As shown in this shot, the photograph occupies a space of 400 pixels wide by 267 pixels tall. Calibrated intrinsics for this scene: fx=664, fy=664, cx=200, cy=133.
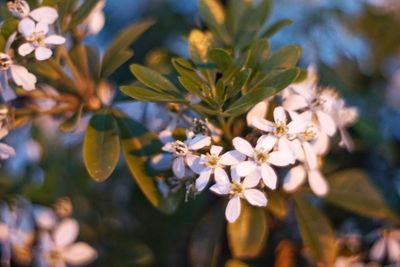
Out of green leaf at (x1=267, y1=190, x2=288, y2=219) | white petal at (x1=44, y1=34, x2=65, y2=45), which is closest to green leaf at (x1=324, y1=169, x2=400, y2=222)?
green leaf at (x1=267, y1=190, x2=288, y2=219)

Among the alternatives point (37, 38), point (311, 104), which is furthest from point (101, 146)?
point (311, 104)

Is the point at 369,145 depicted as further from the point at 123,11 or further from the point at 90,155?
the point at 123,11

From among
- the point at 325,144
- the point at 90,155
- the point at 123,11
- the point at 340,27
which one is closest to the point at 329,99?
the point at 325,144

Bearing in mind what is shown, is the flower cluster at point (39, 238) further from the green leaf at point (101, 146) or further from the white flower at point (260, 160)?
the white flower at point (260, 160)

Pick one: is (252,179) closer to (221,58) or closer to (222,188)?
(222,188)

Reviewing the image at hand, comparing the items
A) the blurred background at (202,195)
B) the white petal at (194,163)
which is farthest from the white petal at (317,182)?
the white petal at (194,163)

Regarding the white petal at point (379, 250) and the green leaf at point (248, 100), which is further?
the white petal at point (379, 250)
